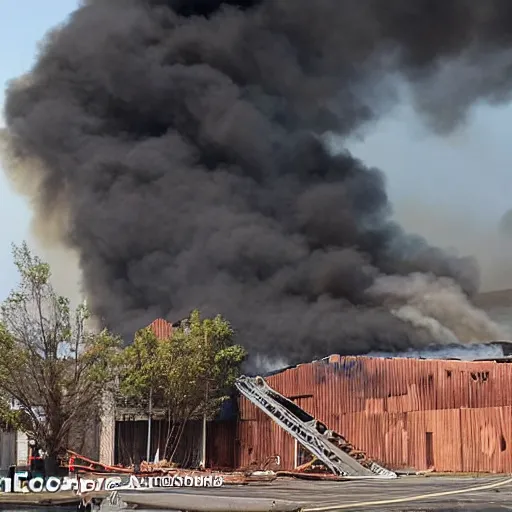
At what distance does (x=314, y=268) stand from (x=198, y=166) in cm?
1015

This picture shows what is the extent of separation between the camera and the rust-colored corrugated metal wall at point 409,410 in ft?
91.3

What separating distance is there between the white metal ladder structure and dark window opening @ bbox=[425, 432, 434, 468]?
151 cm

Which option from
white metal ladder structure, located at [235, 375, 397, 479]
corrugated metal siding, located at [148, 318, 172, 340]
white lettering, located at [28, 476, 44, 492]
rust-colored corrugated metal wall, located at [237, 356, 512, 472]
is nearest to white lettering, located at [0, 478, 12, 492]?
white lettering, located at [28, 476, 44, 492]

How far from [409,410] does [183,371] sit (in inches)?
336

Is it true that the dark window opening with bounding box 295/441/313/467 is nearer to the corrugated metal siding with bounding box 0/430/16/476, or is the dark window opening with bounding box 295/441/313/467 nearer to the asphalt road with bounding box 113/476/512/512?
the asphalt road with bounding box 113/476/512/512

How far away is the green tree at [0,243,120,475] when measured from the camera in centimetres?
2597

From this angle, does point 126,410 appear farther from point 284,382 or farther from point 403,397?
point 403,397

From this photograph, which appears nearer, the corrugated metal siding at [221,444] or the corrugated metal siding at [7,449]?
the corrugated metal siding at [7,449]

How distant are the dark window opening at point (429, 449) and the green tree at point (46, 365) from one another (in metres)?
→ 10.5

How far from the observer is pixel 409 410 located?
30.4m

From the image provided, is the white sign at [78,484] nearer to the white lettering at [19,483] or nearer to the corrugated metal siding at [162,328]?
the white lettering at [19,483]

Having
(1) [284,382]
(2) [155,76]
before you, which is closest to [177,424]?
(1) [284,382]

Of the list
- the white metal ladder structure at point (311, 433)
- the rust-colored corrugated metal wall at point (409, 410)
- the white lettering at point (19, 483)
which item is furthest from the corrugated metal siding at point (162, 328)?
the white lettering at point (19, 483)

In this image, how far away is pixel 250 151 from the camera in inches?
2090
